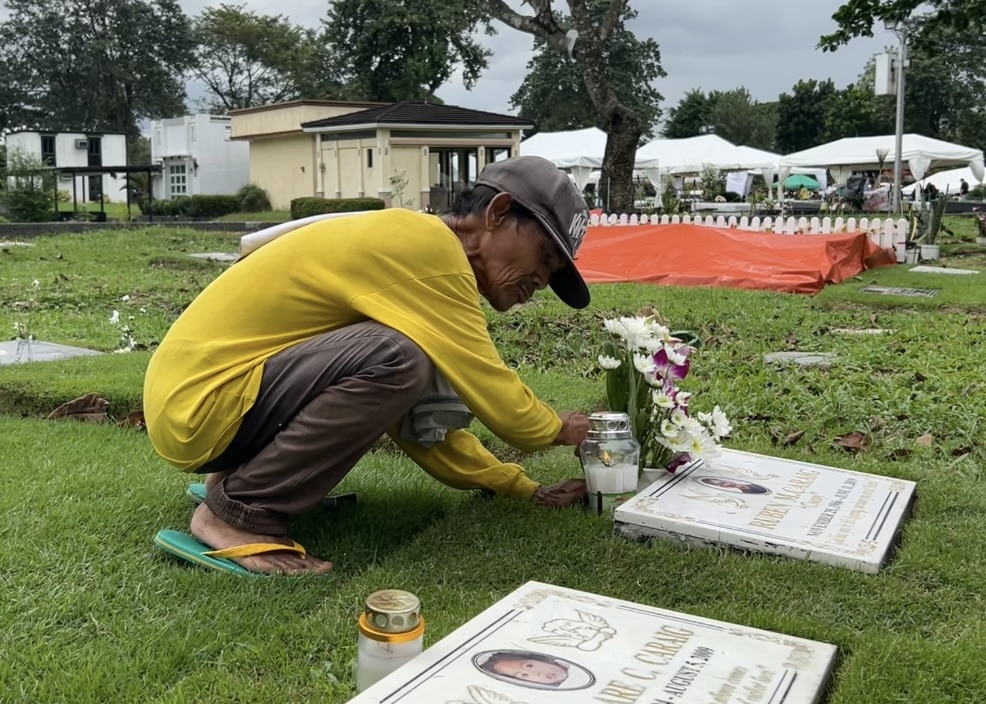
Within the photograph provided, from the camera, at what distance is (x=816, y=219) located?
12508 mm

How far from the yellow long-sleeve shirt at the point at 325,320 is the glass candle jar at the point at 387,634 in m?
0.74

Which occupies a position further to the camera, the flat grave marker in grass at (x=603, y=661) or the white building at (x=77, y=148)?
the white building at (x=77, y=148)

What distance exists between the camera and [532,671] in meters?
1.63

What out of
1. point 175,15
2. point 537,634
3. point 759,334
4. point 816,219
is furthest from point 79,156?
point 537,634

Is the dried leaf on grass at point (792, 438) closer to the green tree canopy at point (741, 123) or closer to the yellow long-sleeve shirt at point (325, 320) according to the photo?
the yellow long-sleeve shirt at point (325, 320)

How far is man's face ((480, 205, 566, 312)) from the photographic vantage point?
2.36 m

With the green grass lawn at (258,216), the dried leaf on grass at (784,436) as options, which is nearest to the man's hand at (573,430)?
the dried leaf on grass at (784,436)

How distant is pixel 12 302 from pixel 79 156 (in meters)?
42.8

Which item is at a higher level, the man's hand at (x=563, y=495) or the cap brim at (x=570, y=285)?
the cap brim at (x=570, y=285)

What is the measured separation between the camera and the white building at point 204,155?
39.5 m

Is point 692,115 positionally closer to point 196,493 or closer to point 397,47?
point 397,47

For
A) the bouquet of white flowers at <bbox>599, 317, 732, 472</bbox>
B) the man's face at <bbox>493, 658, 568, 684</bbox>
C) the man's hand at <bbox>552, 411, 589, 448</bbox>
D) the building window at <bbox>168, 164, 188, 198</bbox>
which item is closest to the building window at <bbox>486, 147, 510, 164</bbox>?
the building window at <bbox>168, 164, 188, 198</bbox>

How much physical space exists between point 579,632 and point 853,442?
7.25ft

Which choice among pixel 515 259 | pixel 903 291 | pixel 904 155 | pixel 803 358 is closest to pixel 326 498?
pixel 515 259
